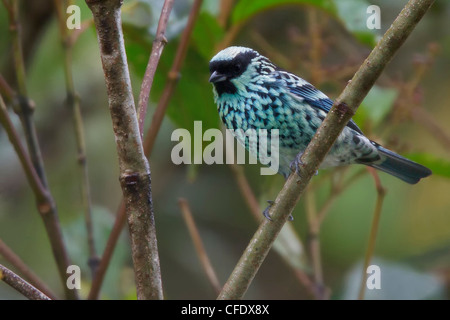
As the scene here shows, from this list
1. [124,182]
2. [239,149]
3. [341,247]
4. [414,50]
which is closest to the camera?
[124,182]

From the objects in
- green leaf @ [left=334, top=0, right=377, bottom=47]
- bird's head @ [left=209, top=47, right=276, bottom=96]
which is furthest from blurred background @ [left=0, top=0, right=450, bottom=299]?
bird's head @ [left=209, top=47, right=276, bottom=96]

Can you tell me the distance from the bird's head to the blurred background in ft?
1.10

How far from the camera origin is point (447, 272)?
3383mm

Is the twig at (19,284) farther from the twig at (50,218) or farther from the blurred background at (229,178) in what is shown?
the blurred background at (229,178)

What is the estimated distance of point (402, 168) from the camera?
2785 millimetres

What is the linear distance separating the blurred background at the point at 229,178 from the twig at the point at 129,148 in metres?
1.39

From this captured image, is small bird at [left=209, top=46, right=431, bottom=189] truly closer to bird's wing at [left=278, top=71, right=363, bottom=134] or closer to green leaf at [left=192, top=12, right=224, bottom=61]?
bird's wing at [left=278, top=71, right=363, bottom=134]

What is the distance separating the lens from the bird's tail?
8.95 feet

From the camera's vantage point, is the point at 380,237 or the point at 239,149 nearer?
the point at 239,149

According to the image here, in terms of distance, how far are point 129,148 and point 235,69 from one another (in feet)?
3.69
